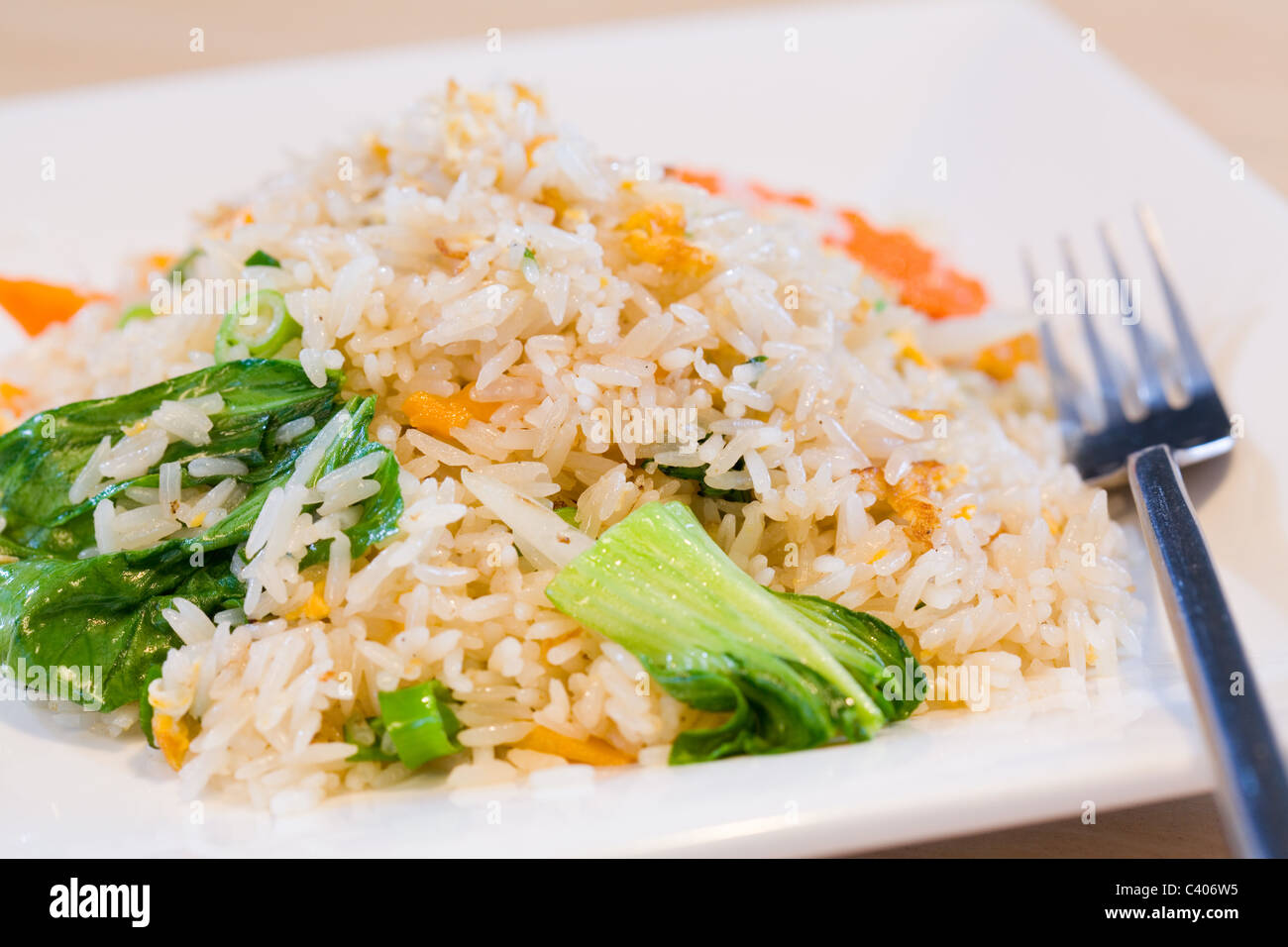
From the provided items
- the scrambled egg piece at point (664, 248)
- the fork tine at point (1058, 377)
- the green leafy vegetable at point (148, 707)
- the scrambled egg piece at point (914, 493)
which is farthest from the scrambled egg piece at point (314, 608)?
the fork tine at point (1058, 377)

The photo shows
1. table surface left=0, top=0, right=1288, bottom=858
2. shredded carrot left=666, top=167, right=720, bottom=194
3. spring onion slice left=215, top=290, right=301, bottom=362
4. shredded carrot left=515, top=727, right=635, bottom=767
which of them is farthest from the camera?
table surface left=0, top=0, right=1288, bottom=858

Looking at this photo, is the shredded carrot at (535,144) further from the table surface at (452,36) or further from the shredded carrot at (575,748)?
the table surface at (452,36)

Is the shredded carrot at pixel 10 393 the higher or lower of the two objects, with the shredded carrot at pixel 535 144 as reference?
lower

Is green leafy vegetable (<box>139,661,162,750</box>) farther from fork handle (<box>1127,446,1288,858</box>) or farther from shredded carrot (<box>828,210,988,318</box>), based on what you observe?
shredded carrot (<box>828,210,988,318</box>)

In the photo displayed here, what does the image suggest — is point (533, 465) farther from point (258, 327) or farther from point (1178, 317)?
point (1178, 317)

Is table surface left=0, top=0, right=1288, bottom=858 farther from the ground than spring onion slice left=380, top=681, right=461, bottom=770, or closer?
farther from the ground

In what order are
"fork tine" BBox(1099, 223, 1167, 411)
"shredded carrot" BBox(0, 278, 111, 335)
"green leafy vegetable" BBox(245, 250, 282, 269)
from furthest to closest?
"shredded carrot" BBox(0, 278, 111, 335) → "fork tine" BBox(1099, 223, 1167, 411) → "green leafy vegetable" BBox(245, 250, 282, 269)

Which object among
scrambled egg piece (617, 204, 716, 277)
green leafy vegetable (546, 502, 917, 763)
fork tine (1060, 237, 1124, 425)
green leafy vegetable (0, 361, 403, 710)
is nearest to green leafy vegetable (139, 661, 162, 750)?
green leafy vegetable (0, 361, 403, 710)

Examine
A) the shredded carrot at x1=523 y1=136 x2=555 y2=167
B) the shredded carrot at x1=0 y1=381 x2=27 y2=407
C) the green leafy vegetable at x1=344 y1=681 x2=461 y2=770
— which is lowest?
the green leafy vegetable at x1=344 y1=681 x2=461 y2=770
